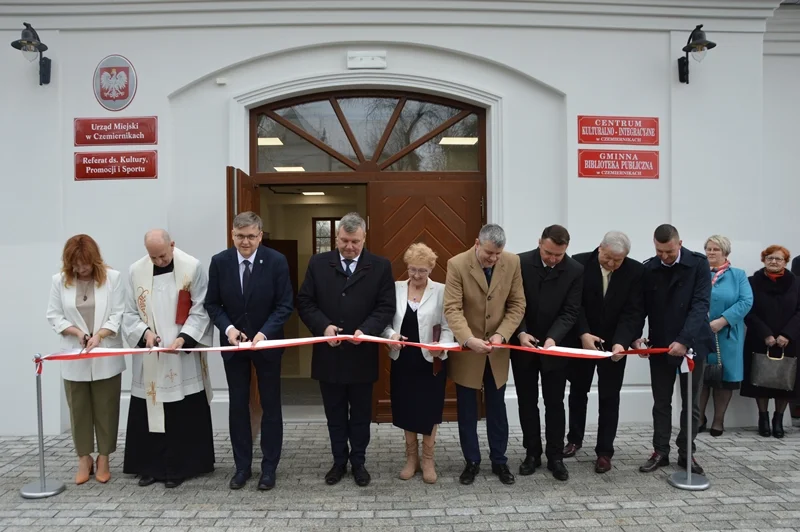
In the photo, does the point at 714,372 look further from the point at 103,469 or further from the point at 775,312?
the point at 103,469

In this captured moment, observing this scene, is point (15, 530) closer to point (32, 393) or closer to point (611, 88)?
point (32, 393)

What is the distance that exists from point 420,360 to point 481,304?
2.04 feet

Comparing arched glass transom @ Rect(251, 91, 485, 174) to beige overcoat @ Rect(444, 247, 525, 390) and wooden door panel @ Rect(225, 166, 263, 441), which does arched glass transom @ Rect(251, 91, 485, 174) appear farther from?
beige overcoat @ Rect(444, 247, 525, 390)

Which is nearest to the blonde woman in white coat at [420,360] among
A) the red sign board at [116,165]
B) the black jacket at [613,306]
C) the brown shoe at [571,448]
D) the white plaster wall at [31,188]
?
the black jacket at [613,306]

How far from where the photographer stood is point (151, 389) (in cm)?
456

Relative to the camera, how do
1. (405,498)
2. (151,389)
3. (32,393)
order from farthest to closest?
(32,393)
(151,389)
(405,498)

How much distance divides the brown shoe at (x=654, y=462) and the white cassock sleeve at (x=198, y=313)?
11.9 feet

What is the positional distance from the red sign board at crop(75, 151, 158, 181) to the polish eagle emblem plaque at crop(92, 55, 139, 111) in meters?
0.48

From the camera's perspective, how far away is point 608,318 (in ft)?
15.4

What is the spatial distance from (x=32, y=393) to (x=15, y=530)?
242 centimetres

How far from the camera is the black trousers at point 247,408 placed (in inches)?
178

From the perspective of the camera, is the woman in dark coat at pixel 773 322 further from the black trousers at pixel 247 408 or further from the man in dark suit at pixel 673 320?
the black trousers at pixel 247 408

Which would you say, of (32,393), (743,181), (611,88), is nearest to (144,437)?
(32,393)

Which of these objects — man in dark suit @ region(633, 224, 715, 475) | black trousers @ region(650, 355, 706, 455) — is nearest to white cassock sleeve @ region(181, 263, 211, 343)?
man in dark suit @ region(633, 224, 715, 475)
